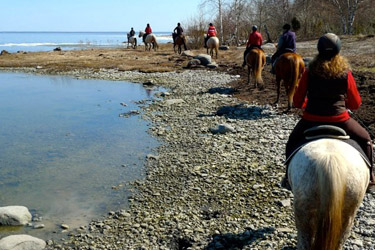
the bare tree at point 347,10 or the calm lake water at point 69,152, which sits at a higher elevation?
the bare tree at point 347,10

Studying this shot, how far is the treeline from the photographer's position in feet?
115

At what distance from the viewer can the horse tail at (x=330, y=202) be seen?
300 cm

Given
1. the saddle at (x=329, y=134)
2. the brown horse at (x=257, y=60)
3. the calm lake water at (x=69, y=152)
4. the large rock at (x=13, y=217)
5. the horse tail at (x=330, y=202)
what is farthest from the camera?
the brown horse at (x=257, y=60)

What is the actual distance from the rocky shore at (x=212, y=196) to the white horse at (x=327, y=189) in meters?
1.42

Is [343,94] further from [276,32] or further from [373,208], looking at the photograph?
[276,32]

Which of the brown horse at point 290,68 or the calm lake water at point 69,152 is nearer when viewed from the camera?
the calm lake water at point 69,152

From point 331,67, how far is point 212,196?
10.2ft

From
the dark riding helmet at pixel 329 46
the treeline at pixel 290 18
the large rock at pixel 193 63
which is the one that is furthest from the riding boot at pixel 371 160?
the treeline at pixel 290 18

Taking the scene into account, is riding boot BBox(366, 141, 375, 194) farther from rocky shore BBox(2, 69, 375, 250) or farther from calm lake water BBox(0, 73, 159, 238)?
calm lake water BBox(0, 73, 159, 238)

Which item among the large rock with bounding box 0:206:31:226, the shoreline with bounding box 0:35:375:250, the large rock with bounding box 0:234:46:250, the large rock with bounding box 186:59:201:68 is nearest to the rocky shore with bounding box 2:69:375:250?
the shoreline with bounding box 0:35:375:250

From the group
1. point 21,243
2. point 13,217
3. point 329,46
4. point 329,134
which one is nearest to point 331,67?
point 329,46

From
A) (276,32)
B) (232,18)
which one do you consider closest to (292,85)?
(232,18)

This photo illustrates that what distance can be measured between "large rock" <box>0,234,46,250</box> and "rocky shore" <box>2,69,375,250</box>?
179 mm

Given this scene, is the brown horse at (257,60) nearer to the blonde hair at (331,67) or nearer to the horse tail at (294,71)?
the horse tail at (294,71)
